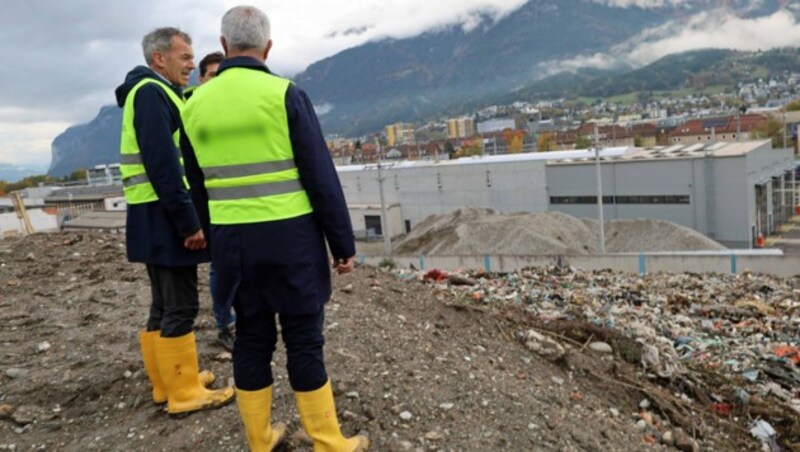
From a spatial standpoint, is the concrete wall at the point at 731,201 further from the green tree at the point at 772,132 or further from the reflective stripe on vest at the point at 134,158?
the green tree at the point at 772,132

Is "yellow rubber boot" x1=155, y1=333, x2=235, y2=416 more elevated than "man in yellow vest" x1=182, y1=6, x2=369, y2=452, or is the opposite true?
"man in yellow vest" x1=182, y1=6, x2=369, y2=452

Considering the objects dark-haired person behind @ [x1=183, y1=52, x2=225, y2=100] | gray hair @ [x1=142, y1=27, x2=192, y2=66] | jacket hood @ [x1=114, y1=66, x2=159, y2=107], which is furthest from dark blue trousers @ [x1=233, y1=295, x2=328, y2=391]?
dark-haired person behind @ [x1=183, y1=52, x2=225, y2=100]

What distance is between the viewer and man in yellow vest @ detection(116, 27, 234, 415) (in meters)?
2.54

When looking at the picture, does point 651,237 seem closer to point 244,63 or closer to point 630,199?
point 630,199

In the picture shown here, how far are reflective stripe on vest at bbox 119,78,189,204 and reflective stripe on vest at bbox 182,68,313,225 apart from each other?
688mm

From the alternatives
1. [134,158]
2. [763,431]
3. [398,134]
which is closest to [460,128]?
[398,134]

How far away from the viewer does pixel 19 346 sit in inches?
144

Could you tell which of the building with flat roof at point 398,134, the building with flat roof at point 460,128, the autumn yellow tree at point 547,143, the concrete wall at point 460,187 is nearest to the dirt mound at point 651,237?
the concrete wall at point 460,187

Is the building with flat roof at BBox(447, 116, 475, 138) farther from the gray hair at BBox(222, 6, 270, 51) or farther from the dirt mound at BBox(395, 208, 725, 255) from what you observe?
the gray hair at BBox(222, 6, 270, 51)

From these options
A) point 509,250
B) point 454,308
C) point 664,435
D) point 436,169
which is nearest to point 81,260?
point 454,308

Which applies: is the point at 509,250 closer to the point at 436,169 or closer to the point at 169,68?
the point at 436,169

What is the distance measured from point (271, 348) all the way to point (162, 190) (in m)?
0.89

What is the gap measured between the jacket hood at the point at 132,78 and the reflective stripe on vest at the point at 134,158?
44 mm

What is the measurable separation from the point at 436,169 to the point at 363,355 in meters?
28.9
